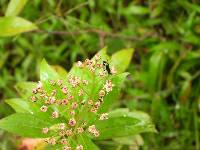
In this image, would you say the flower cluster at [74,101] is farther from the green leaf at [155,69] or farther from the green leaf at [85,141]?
the green leaf at [155,69]

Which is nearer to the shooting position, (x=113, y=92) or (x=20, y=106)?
(x=113, y=92)

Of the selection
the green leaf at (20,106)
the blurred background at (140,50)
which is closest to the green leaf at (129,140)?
the blurred background at (140,50)

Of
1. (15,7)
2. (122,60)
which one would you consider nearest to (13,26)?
(15,7)

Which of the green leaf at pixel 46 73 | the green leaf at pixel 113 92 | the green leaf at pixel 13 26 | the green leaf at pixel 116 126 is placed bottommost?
the green leaf at pixel 116 126

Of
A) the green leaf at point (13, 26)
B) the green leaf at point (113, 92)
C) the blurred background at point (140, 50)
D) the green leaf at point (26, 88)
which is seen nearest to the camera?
the green leaf at point (113, 92)

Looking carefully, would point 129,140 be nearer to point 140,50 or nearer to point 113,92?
point 113,92

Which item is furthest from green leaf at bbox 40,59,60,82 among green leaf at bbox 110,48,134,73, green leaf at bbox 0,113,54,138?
green leaf at bbox 110,48,134,73

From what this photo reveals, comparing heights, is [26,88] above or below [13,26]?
below

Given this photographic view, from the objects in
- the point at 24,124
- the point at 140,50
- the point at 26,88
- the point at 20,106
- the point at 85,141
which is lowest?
the point at 85,141
